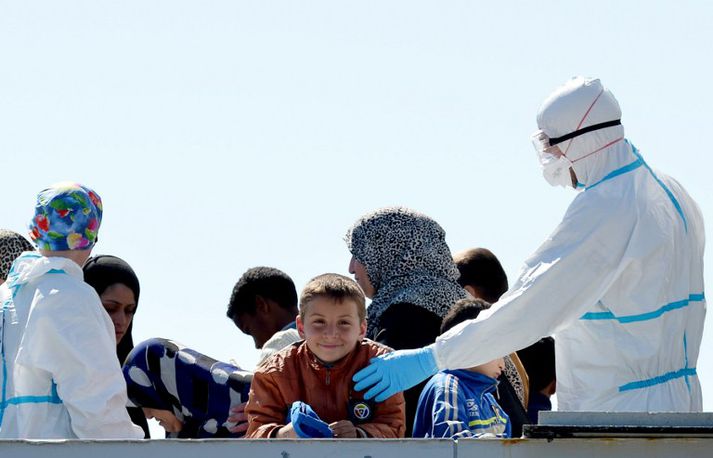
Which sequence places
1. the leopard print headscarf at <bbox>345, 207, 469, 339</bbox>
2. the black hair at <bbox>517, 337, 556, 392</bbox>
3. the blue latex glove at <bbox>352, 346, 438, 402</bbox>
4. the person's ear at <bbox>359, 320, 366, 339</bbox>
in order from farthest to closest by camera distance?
1. the black hair at <bbox>517, 337, 556, 392</bbox>
2. the leopard print headscarf at <bbox>345, 207, 469, 339</bbox>
3. the person's ear at <bbox>359, 320, 366, 339</bbox>
4. the blue latex glove at <bbox>352, 346, 438, 402</bbox>

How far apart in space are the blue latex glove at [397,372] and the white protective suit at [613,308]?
8cm

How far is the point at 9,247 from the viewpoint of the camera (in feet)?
25.7

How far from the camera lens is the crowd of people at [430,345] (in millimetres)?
6039

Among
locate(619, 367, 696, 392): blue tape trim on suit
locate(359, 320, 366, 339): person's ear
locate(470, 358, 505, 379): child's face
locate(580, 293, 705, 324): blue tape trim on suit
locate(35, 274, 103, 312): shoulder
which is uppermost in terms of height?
locate(35, 274, 103, 312): shoulder

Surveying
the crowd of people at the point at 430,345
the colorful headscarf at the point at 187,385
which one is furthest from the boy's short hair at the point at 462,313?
the colorful headscarf at the point at 187,385

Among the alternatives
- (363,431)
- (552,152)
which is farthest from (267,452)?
(552,152)

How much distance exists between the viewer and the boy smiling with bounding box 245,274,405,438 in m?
6.32

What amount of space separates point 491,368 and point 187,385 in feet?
4.63

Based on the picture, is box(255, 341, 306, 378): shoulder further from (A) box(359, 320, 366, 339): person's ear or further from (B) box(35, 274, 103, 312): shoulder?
(B) box(35, 274, 103, 312): shoulder

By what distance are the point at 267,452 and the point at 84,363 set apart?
1.12 meters

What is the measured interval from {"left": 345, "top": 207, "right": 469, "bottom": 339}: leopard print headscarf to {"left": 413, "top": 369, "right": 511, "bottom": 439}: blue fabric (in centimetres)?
88

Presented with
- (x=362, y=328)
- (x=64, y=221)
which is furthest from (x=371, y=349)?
(x=64, y=221)

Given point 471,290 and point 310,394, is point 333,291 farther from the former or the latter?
point 471,290

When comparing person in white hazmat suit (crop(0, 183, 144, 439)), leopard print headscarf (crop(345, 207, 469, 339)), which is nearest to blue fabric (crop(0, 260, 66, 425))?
person in white hazmat suit (crop(0, 183, 144, 439))
